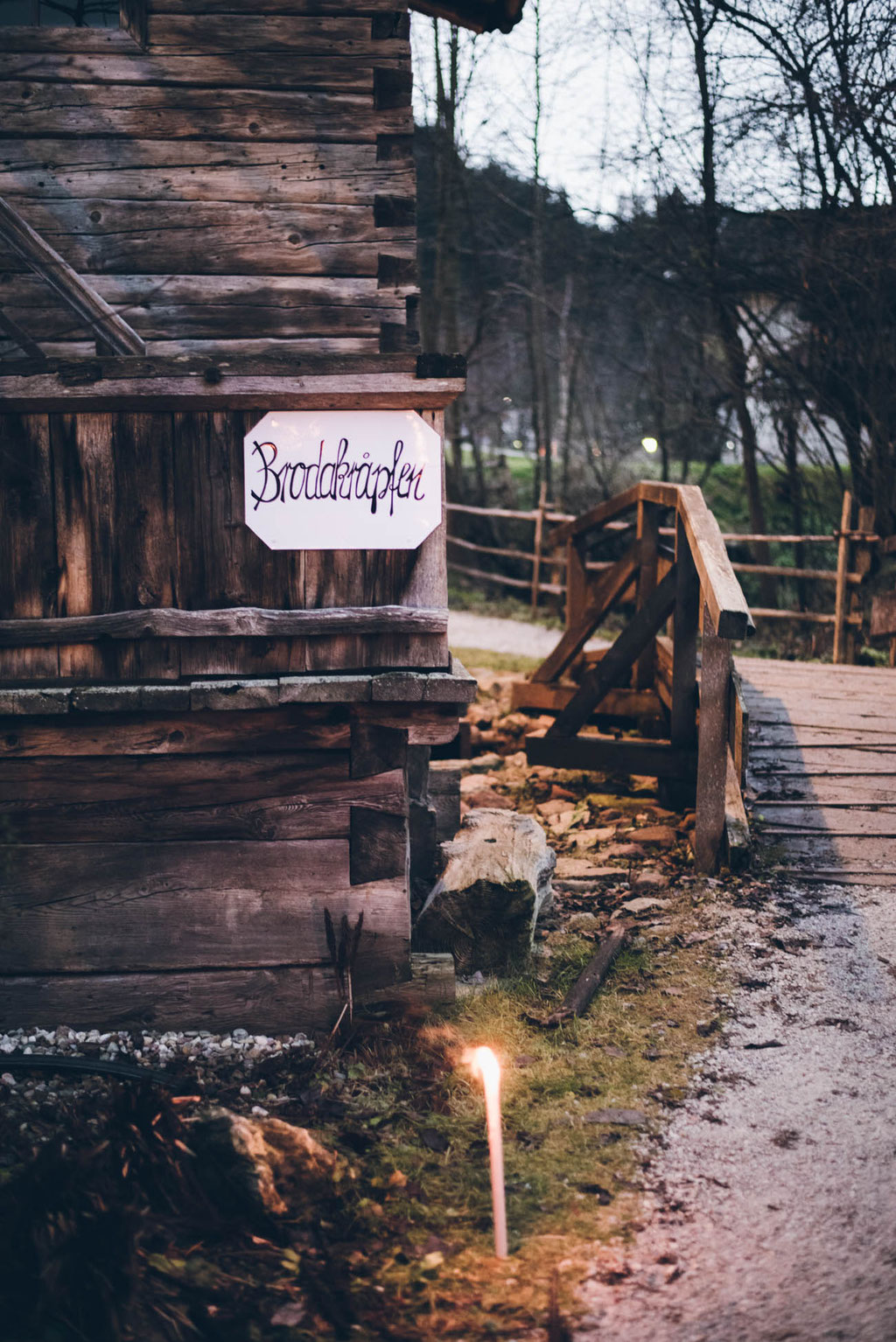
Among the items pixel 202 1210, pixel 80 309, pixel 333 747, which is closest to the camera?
pixel 202 1210

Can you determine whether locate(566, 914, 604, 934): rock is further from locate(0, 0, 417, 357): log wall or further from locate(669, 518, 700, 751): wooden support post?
locate(0, 0, 417, 357): log wall

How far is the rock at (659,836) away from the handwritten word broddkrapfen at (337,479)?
3.39 meters

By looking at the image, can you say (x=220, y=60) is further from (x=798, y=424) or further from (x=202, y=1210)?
(x=798, y=424)

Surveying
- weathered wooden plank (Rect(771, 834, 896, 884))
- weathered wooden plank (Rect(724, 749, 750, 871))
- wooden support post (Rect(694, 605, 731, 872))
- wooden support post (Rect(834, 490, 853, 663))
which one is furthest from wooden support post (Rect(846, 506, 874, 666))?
wooden support post (Rect(694, 605, 731, 872))

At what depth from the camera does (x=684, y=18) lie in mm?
13375

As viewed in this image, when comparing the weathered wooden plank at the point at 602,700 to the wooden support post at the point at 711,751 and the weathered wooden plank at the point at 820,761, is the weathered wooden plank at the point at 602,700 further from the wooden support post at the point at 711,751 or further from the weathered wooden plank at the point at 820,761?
the wooden support post at the point at 711,751

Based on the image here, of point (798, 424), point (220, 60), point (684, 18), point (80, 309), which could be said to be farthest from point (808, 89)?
point (80, 309)

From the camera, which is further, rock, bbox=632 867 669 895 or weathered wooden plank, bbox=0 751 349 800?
rock, bbox=632 867 669 895

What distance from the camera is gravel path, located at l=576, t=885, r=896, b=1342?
9.00 feet

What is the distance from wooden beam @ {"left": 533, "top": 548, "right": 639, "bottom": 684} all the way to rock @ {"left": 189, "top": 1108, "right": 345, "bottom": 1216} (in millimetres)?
5491

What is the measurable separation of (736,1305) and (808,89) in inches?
492

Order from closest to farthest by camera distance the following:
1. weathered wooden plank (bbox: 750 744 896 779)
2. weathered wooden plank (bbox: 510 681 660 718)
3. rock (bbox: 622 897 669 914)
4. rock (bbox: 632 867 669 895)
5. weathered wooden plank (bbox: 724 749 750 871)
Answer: rock (bbox: 622 897 669 914), weathered wooden plank (bbox: 724 749 750 871), rock (bbox: 632 867 669 895), weathered wooden plank (bbox: 750 744 896 779), weathered wooden plank (bbox: 510 681 660 718)

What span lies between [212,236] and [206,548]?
1304 millimetres

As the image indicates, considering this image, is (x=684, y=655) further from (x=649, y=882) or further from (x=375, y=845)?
(x=375, y=845)
